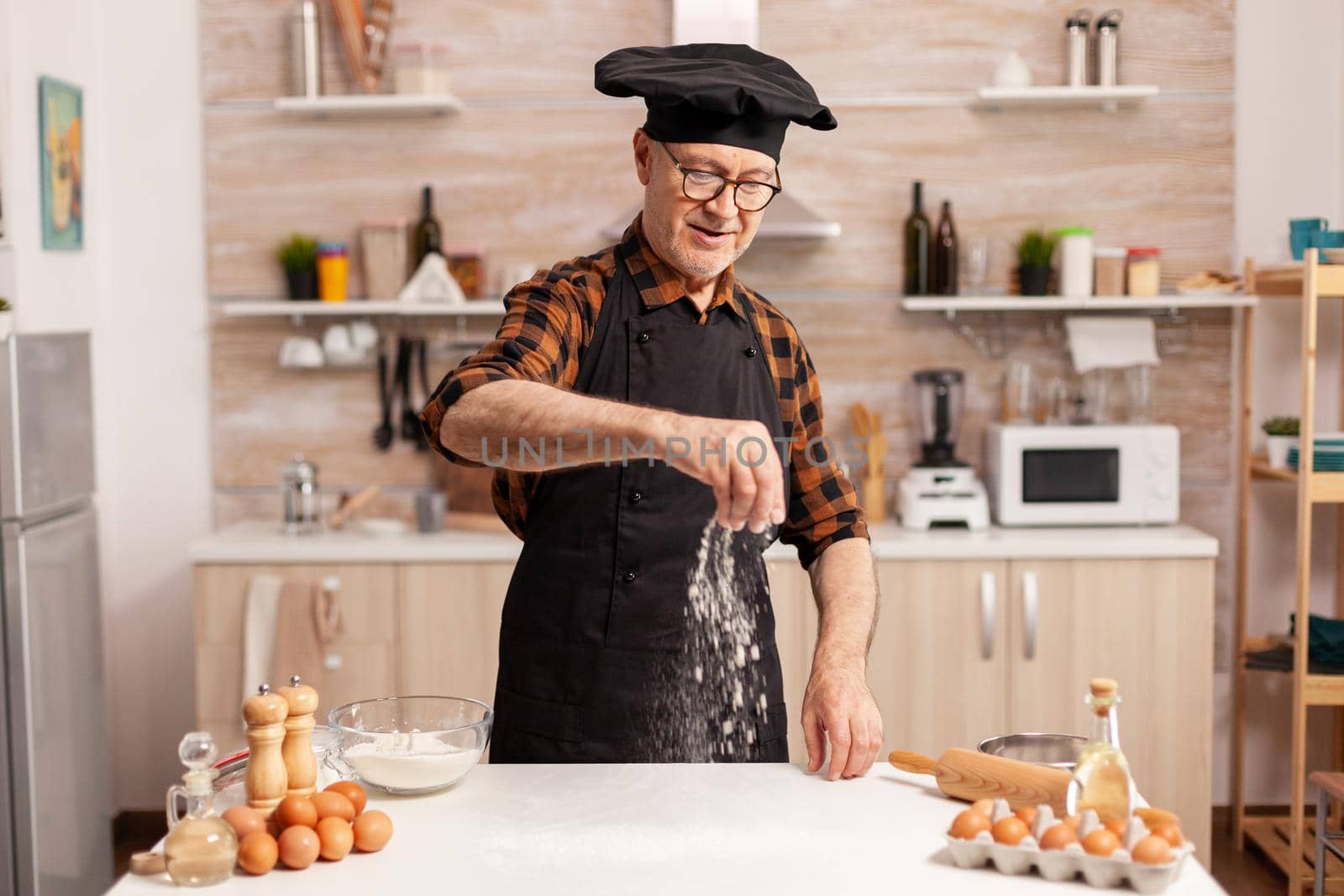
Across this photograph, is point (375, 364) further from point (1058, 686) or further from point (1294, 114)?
point (1294, 114)

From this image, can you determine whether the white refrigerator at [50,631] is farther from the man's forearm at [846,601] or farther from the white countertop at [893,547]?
the man's forearm at [846,601]

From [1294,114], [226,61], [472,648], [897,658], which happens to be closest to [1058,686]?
[897,658]

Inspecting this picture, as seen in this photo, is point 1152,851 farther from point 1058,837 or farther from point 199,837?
point 199,837

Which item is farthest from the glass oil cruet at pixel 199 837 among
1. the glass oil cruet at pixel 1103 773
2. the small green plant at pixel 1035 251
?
the small green plant at pixel 1035 251

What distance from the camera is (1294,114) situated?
3.80 meters

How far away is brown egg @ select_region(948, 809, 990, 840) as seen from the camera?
1.34 m

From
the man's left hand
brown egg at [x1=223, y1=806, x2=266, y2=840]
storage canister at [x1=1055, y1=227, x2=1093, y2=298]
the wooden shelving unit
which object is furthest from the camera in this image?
storage canister at [x1=1055, y1=227, x2=1093, y2=298]

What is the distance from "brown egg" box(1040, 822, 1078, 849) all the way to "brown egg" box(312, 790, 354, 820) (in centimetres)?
71

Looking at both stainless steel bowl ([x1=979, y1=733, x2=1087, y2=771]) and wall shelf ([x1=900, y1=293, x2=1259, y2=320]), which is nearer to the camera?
stainless steel bowl ([x1=979, y1=733, x2=1087, y2=771])

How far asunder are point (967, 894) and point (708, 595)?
0.77m

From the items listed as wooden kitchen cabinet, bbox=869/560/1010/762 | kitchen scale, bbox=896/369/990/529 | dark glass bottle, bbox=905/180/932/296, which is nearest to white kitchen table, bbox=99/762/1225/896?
wooden kitchen cabinet, bbox=869/560/1010/762

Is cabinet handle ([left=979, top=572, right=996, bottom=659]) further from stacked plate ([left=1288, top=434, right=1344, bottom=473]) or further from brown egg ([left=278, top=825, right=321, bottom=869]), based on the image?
brown egg ([left=278, top=825, right=321, bottom=869])

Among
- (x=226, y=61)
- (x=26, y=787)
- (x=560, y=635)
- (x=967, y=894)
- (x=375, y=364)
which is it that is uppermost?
(x=226, y=61)

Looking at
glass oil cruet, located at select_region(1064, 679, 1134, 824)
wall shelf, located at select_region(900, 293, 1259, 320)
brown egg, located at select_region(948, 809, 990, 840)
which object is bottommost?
brown egg, located at select_region(948, 809, 990, 840)
